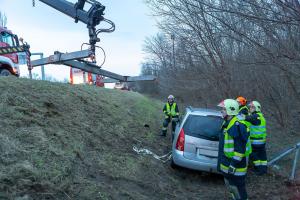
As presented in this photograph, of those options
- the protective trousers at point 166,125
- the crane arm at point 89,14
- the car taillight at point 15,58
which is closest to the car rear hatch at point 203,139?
the crane arm at point 89,14

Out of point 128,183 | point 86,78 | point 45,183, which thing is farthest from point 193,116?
point 86,78

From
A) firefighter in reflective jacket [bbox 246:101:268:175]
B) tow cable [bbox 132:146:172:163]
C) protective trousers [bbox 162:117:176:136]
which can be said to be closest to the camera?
firefighter in reflective jacket [bbox 246:101:268:175]

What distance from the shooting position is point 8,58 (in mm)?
14328

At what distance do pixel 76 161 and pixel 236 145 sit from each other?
9.90 feet

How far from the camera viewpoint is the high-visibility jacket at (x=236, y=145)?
6059 mm

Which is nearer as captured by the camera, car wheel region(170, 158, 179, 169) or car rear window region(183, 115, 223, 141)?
car rear window region(183, 115, 223, 141)

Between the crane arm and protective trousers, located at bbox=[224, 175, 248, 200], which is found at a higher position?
the crane arm

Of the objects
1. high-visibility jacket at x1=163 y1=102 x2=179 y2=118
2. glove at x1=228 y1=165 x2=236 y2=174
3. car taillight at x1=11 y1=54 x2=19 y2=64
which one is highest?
car taillight at x1=11 y1=54 x2=19 y2=64

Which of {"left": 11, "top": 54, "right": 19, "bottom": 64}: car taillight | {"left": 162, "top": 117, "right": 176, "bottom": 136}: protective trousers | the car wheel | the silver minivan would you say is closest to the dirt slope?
the car wheel

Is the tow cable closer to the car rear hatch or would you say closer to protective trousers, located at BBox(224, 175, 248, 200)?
the car rear hatch

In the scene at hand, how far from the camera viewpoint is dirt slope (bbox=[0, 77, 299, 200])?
5.60 m

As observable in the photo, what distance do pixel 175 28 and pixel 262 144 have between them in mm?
10239

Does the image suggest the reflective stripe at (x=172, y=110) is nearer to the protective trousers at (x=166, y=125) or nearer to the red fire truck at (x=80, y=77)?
the protective trousers at (x=166, y=125)

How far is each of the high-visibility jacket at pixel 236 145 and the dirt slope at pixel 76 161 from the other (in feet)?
5.21
